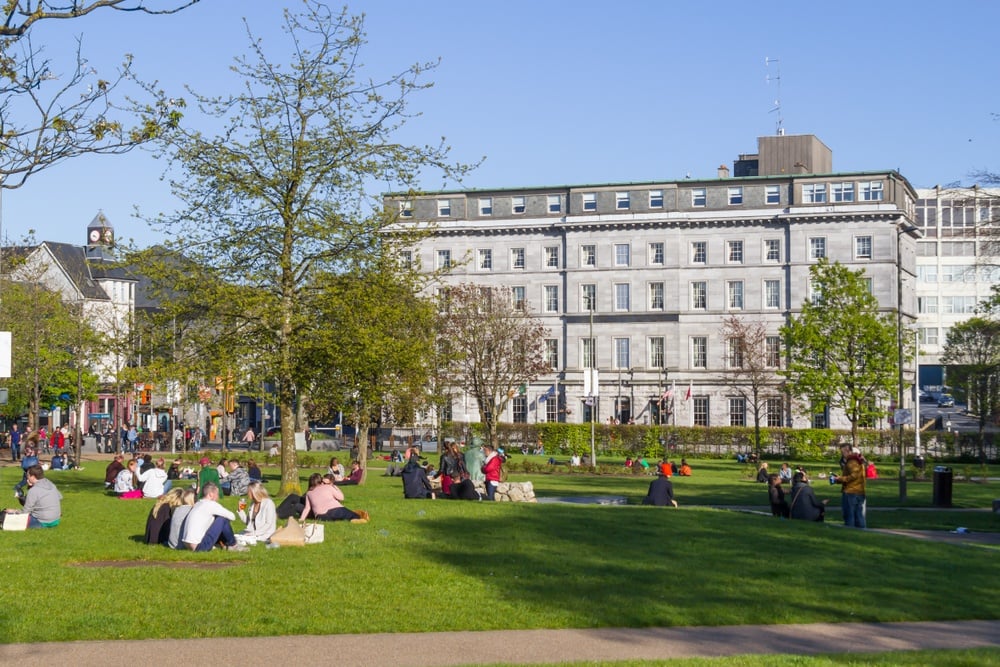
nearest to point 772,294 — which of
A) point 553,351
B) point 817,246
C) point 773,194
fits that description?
point 817,246

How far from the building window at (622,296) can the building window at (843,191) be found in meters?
17.3

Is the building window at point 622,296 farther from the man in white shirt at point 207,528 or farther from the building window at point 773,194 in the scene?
the man in white shirt at point 207,528

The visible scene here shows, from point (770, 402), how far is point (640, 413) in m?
10.5

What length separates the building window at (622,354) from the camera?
328ft

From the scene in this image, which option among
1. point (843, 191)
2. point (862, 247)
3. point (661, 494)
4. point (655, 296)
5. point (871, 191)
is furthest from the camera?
point (655, 296)

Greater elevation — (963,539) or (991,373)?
(991,373)

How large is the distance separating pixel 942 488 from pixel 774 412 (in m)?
56.7

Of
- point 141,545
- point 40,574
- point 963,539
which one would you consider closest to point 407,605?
point 40,574

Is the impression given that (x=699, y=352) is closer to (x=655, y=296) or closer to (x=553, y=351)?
(x=655, y=296)

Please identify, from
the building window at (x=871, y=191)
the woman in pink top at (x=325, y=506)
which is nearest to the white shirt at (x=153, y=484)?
the woman in pink top at (x=325, y=506)

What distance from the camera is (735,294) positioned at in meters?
97.8

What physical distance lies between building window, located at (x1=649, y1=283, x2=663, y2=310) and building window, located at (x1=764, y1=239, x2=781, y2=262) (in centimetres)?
851

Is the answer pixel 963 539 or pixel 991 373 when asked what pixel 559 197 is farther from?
pixel 963 539

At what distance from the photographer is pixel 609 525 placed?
946 inches
